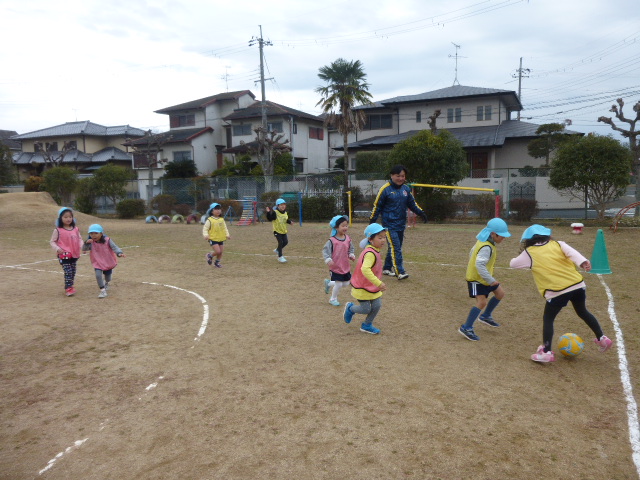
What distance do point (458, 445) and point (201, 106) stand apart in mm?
44635

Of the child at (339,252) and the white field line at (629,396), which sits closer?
the white field line at (629,396)

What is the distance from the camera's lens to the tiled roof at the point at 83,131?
173 feet

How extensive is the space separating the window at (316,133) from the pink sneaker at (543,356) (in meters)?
42.1

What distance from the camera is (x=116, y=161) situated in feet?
165

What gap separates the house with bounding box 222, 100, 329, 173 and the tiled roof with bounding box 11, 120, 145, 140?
53.4ft

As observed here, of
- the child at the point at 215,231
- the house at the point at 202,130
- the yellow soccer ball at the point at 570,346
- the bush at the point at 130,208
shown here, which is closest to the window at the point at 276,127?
the house at the point at 202,130

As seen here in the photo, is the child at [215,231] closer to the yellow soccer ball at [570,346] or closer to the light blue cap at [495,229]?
the light blue cap at [495,229]

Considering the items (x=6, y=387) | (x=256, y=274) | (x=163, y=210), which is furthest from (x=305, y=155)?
(x=6, y=387)

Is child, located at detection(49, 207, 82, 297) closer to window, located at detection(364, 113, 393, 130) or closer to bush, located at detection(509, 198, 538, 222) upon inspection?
bush, located at detection(509, 198, 538, 222)

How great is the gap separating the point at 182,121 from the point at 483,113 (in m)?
26.8

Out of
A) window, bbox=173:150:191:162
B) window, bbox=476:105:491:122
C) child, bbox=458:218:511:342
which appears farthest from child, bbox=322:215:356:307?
window, bbox=173:150:191:162

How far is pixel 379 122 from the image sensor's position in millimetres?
41562

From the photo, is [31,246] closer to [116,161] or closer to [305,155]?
[305,155]

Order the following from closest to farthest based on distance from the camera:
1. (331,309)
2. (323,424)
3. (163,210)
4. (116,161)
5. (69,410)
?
(323,424) < (69,410) < (331,309) < (163,210) < (116,161)
